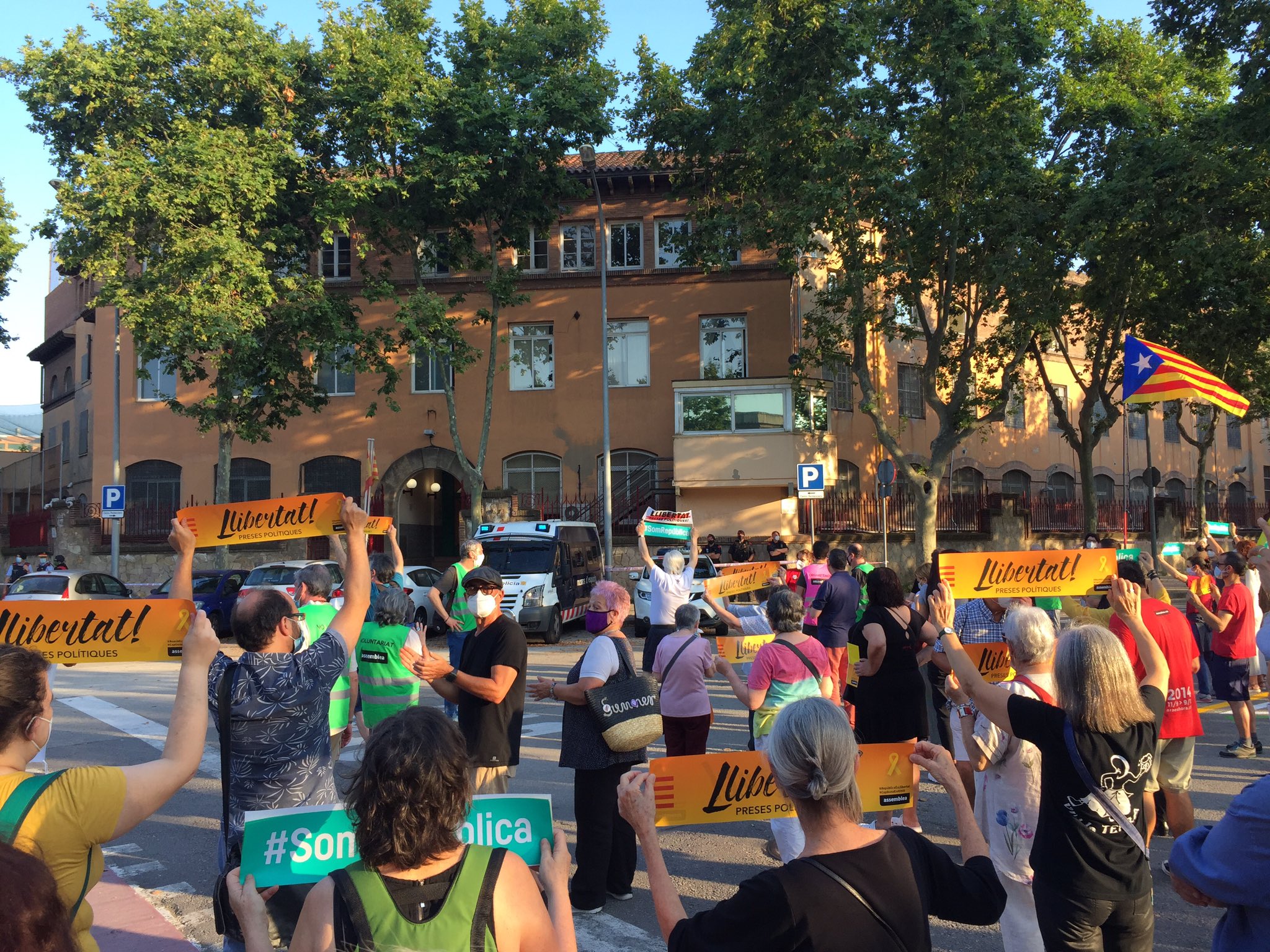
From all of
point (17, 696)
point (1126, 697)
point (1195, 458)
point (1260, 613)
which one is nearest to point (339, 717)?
point (17, 696)

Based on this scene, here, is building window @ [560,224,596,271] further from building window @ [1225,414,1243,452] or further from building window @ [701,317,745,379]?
building window @ [1225,414,1243,452]

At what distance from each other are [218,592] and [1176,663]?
811 inches

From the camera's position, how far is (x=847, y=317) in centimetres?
2470

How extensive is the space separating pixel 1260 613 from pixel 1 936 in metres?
11.3

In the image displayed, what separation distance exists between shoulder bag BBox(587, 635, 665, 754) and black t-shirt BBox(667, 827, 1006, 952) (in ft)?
9.75

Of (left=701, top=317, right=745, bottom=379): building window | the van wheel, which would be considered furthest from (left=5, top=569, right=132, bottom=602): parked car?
(left=701, top=317, right=745, bottom=379): building window

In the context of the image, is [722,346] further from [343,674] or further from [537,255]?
[343,674]

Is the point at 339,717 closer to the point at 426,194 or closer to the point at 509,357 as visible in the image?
the point at 426,194

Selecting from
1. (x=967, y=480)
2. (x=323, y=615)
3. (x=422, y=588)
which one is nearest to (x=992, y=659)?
(x=323, y=615)

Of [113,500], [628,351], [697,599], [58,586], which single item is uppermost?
[628,351]

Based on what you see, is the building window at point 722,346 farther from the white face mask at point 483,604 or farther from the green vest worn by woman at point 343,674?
the white face mask at point 483,604

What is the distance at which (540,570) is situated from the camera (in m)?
20.9

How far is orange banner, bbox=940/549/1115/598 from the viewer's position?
6102 mm

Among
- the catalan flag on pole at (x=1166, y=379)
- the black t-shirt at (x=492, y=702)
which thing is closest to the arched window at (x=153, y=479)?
the catalan flag on pole at (x=1166, y=379)
